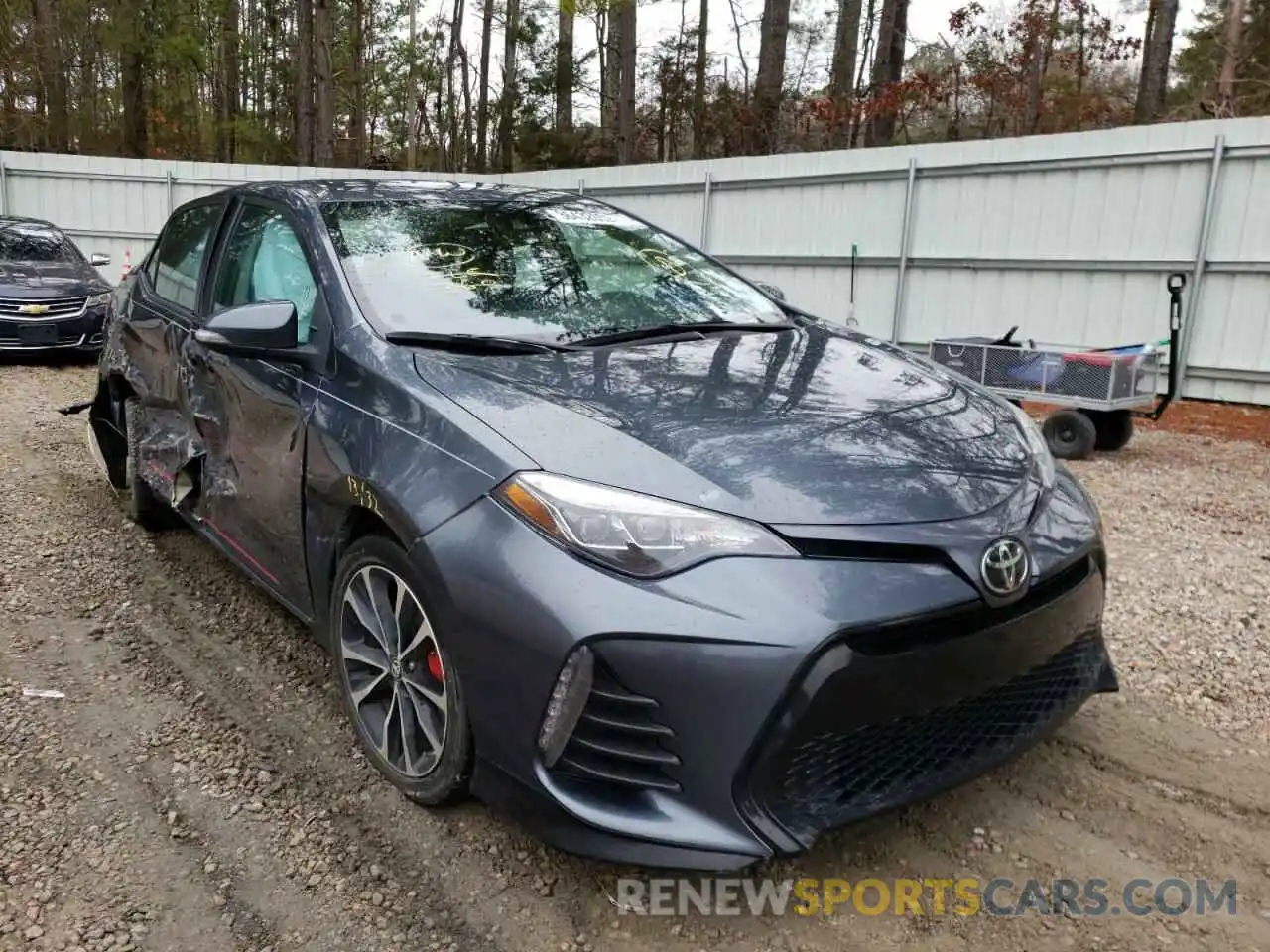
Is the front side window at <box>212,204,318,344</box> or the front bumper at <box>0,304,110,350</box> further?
the front bumper at <box>0,304,110,350</box>

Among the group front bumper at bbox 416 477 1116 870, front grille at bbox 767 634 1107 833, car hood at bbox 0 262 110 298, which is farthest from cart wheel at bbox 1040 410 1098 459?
car hood at bbox 0 262 110 298

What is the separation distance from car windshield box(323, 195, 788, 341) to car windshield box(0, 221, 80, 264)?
341 inches

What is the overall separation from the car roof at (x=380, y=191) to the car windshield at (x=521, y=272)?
0.04 m

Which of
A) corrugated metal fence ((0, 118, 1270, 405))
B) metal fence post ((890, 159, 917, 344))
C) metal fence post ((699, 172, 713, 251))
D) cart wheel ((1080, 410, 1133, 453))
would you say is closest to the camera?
cart wheel ((1080, 410, 1133, 453))

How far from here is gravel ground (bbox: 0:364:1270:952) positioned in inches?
79.2

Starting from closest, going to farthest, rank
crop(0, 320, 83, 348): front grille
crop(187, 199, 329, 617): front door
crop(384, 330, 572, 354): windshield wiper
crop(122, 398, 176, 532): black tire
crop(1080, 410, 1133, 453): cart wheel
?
crop(384, 330, 572, 354): windshield wiper, crop(187, 199, 329, 617): front door, crop(122, 398, 176, 532): black tire, crop(1080, 410, 1133, 453): cart wheel, crop(0, 320, 83, 348): front grille

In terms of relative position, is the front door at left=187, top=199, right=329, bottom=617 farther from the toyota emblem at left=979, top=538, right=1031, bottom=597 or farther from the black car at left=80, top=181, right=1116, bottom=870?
the toyota emblem at left=979, top=538, right=1031, bottom=597

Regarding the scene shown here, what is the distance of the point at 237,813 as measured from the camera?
241 centimetres

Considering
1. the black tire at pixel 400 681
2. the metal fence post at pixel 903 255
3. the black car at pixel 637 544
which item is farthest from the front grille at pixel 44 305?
the metal fence post at pixel 903 255

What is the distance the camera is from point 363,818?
7.80ft

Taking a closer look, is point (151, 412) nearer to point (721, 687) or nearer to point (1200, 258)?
point (721, 687)

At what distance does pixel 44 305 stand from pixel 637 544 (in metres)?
9.48

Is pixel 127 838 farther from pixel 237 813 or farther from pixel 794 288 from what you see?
pixel 794 288

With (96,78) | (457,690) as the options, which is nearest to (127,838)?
(457,690)
